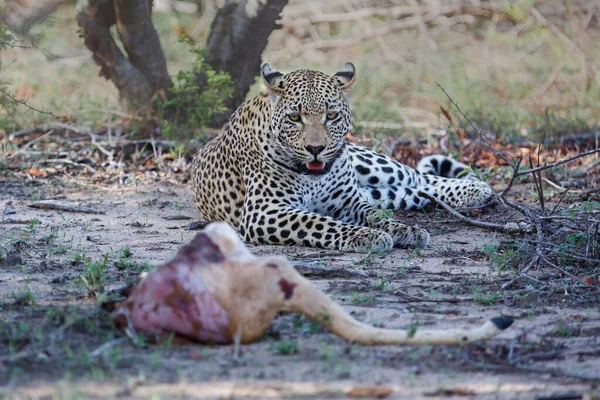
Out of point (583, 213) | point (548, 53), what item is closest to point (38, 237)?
point (583, 213)

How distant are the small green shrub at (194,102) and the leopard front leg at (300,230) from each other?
252 cm

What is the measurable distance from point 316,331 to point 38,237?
10.3 ft

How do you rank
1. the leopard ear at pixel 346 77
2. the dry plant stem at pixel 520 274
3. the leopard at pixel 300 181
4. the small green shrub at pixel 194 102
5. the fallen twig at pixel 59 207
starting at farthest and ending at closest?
the small green shrub at pixel 194 102 < the fallen twig at pixel 59 207 < the leopard ear at pixel 346 77 < the leopard at pixel 300 181 < the dry plant stem at pixel 520 274

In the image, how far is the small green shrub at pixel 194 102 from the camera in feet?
31.4

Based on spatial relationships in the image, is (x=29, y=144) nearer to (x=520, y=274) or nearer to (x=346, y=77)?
(x=346, y=77)

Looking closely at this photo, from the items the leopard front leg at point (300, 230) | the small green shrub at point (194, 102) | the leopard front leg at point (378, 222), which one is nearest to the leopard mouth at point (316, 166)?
the leopard front leg at point (300, 230)

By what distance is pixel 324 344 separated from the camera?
4.02 metres

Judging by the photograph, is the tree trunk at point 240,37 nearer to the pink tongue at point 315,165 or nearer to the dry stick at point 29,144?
the dry stick at point 29,144

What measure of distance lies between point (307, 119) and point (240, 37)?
340cm

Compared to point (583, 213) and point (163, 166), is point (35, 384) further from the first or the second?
point (163, 166)

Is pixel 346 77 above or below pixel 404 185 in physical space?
above

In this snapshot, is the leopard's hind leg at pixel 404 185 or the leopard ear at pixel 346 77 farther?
the leopard's hind leg at pixel 404 185

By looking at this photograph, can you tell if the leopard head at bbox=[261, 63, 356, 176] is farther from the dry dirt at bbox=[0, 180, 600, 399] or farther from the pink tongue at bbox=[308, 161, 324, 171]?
the dry dirt at bbox=[0, 180, 600, 399]

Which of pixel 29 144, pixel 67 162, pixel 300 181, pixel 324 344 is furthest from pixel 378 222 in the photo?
pixel 29 144
